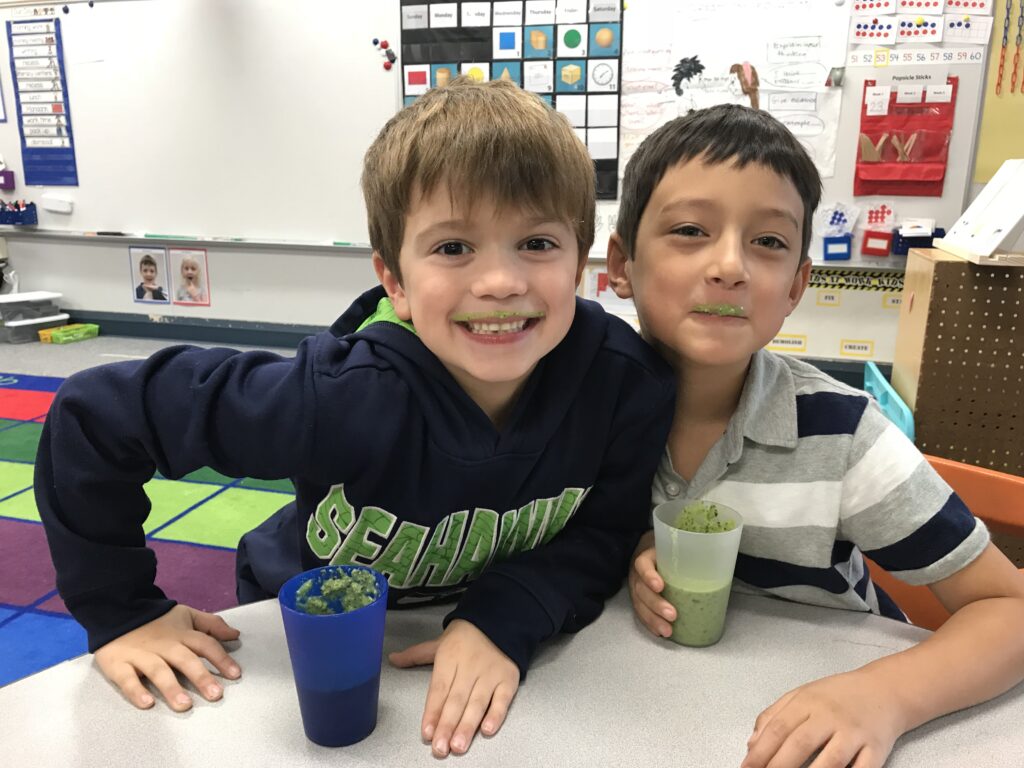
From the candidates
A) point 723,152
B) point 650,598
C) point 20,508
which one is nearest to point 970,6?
point 723,152

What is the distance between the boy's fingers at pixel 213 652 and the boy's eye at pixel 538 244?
442 mm

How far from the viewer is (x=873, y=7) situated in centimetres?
254

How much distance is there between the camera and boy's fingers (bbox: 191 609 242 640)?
0.69 meters

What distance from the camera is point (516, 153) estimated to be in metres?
0.72

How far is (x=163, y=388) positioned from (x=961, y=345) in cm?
149

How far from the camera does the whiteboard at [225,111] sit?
3090 mm

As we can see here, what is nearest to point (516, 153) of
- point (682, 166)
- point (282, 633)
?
point (682, 166)

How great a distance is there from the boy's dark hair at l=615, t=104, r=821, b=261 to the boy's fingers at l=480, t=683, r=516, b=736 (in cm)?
49

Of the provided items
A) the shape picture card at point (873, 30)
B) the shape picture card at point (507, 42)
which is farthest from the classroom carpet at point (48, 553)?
the shape picture card at point (873, 30)

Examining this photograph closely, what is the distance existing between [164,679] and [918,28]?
2828 millimetres

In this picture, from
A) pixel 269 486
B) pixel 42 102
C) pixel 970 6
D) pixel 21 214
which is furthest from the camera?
pixel 21 214

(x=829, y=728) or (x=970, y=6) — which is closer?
(x=829, y=728)

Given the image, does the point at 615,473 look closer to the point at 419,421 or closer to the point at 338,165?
the point at 419,421

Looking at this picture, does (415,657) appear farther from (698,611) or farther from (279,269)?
(279,269)
